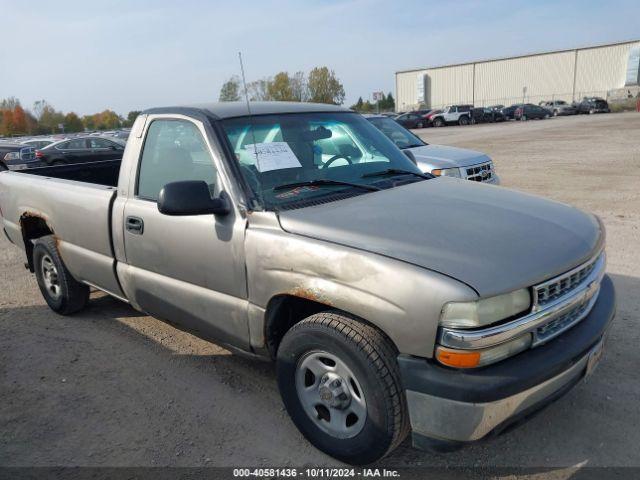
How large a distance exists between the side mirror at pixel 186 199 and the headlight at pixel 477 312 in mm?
1456

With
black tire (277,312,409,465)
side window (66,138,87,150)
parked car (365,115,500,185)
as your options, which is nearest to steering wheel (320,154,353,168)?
black tire (277,312,409,465)

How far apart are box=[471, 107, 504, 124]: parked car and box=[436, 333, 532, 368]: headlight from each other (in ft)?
145

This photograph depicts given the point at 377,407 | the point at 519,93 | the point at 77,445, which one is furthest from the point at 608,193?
the point at 519,93

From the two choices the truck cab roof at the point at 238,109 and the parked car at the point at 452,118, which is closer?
the truck cab roof at the point at 238,109

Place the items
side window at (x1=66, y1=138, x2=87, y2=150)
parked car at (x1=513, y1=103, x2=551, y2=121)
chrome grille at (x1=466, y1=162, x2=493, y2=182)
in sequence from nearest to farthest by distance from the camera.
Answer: chrome grille at (x1=466, y1=162, x2=493, y2=182)
side window at (x1=66, y1=138, x2=87, y2=150)
parked car at (x1=513, y1=103, x2=551, y2=121)

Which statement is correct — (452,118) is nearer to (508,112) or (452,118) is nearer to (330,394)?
(508,112)

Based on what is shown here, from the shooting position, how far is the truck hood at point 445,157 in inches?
305

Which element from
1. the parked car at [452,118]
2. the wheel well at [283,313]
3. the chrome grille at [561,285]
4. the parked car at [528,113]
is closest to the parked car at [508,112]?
the parked car at [528,113]

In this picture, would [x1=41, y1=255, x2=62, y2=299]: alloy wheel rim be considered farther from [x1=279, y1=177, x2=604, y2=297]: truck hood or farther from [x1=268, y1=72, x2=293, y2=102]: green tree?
[x1=268, y1=72, x2=293, y2=102]: green tree

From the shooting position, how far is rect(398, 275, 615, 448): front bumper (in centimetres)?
229

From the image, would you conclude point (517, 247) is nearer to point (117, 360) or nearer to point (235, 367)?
point (235, 367)

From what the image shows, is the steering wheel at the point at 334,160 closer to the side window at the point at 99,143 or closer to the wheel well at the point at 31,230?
the wheel well at the point at 31,230

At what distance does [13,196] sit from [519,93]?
74495mm

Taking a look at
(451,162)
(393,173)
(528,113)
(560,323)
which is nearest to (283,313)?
(393,173)
